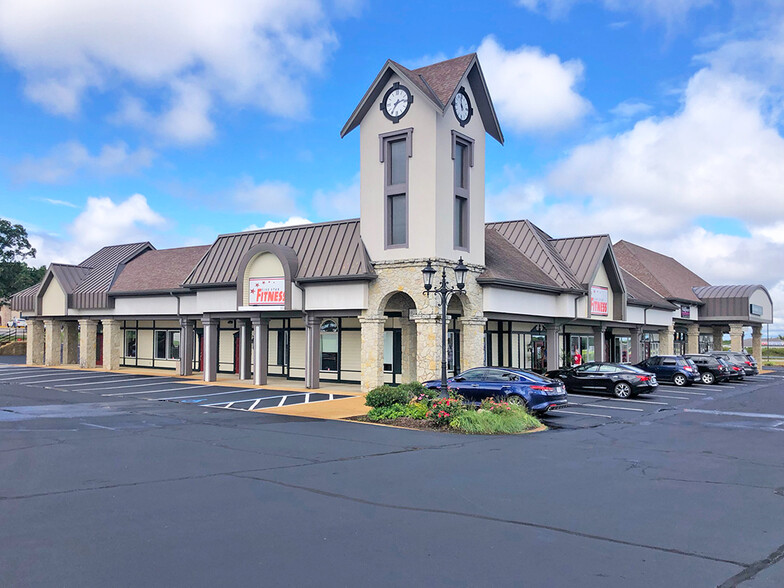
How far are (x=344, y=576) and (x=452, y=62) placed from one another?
23738 millimetres

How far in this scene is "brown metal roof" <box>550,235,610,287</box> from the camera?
31.8 m

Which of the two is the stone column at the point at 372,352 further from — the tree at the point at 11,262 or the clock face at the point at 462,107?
the tree at the point at 11,262

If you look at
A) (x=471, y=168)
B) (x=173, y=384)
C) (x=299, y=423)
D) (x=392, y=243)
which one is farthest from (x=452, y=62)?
(x=173, y=384)

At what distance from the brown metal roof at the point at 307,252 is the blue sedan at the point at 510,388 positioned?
6.69 m

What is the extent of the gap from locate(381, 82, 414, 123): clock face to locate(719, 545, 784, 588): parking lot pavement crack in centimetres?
2098

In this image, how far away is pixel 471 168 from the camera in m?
26.4

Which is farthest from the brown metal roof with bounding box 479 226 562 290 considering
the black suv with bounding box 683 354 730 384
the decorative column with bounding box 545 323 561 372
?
the black suv with bounding box 683 354 730 384

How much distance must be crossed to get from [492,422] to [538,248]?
17.6 m

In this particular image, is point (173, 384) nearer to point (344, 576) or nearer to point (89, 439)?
point (89, 439)

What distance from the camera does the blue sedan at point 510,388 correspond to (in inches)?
756

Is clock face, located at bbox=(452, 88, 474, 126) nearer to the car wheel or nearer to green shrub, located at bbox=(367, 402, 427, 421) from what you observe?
the car wheel

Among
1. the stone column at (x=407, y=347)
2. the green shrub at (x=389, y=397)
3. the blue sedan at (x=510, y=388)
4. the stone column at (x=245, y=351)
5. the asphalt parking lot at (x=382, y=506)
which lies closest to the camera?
the asphalt parking lot at (x=382, y=506)

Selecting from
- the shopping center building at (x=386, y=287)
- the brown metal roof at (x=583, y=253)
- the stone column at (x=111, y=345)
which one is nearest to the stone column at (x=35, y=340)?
the shopping center building at (x=386, y=287)

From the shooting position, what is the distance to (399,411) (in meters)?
18.2
